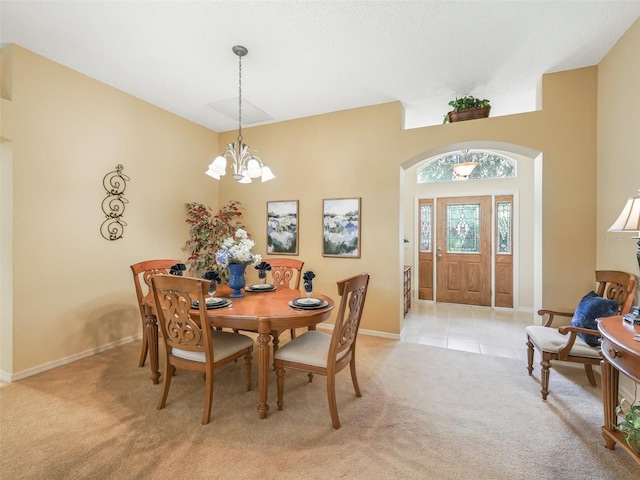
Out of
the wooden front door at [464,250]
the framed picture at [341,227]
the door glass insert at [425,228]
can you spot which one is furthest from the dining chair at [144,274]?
the wooden front door at [464,250]

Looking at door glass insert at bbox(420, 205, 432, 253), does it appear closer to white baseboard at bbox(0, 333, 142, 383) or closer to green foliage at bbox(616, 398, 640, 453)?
green foliage at bbox(616, 398, 640, 453)

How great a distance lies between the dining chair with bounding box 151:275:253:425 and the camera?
1988 mm

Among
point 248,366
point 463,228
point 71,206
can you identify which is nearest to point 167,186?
point 71,206

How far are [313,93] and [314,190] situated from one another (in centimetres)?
124

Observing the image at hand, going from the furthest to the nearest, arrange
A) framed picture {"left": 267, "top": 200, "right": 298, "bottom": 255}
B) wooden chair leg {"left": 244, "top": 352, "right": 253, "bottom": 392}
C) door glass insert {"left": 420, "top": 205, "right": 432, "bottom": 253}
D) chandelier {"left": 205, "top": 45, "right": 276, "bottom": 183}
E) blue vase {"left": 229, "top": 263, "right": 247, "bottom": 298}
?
door glass insert {"left": 420, "top": 205, "right": 432, "bottom": 253} < framed picture {"left": 267, "top": 200, "right": 298, "bottom": 255} < blue vase {"left": 229, "top": 263, "right": 247, "bottom": 298} < chandelier {"left": 205, "top": 45, "right": 276, "bottom": 183} < wooden chair leg {"left": 244, "top": 352, "right": 253, "bottom": 392}

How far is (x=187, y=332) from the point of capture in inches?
82.6

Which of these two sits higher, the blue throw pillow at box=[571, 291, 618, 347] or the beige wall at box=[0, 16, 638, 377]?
the beige wall at box=[0, 16, 638, 377]

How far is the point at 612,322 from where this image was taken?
5.76ft

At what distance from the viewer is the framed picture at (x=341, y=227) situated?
3955mm

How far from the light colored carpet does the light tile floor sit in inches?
26.7

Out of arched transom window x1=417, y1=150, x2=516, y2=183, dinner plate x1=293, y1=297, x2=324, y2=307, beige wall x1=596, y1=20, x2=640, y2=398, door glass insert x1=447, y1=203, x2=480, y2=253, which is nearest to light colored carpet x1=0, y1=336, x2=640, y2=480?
dinner plate x1=293, y1=297, x2=324, y2=307

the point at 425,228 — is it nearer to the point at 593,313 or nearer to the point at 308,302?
Answer: the point at 593,313

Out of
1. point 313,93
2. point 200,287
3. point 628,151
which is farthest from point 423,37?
point 200,287

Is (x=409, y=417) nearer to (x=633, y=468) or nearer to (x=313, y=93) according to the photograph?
(x=633, y=468)
